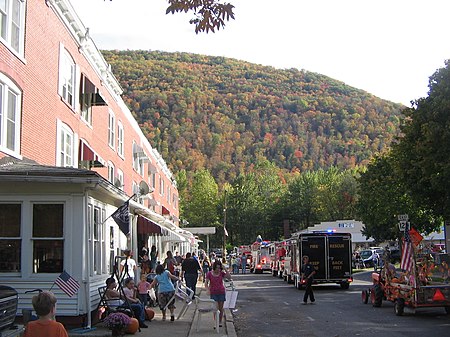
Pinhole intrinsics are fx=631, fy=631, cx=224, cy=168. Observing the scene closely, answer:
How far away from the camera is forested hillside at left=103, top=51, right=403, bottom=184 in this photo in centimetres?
13200

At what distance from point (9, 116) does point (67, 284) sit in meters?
6.21

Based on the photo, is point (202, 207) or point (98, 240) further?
point (202, 207)

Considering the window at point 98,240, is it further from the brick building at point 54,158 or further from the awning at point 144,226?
the awning at point 144,226

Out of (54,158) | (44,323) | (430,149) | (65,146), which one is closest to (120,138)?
(65,146)

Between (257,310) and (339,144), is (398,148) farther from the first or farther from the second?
(339,144)

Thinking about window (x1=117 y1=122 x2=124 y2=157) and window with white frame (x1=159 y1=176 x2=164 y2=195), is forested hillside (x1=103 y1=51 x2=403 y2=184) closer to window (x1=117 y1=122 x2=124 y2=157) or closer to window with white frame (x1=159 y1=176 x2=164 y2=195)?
window with white frame (x1=159 y1=176 x2=164 y2=195)

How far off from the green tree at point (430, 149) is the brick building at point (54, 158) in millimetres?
10306

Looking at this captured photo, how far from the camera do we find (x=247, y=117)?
146 meters

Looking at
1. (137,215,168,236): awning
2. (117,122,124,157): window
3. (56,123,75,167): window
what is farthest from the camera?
(117,122,124,157): window

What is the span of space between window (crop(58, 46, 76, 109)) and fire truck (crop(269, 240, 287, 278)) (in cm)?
1930

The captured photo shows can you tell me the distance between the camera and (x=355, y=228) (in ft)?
204

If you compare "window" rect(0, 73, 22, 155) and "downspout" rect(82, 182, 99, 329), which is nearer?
"downspout" rect(82, 182, 99, 329)

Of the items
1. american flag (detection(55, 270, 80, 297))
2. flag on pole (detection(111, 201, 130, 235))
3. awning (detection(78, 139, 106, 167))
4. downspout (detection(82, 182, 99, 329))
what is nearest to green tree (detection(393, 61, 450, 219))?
flag on pole (detection(111, 201, 130, 235))

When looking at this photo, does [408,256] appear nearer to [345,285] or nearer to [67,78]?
[345,285]
